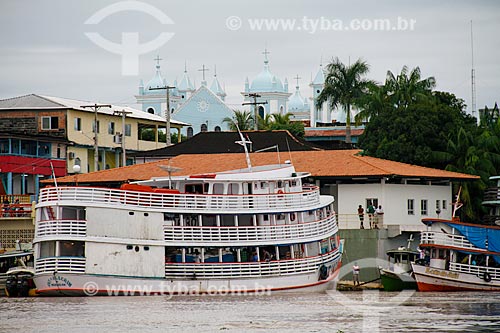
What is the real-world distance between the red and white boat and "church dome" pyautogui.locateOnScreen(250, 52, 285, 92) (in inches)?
3897

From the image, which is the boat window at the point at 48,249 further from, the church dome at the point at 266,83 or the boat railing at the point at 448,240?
the church dome at the point at 266,83

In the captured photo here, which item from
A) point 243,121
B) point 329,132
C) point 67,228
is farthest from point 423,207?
point 329,132

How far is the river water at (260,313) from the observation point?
34219 mm

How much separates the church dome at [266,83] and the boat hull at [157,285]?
10122cm

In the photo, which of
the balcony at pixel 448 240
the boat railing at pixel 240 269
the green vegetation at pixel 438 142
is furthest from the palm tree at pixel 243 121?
the boat railing at pixel 240 269

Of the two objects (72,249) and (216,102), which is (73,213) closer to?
(72,249)

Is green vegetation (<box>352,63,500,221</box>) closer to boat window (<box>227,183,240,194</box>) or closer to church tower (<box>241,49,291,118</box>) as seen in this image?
boat window (<box>227,183,240,194</box>)

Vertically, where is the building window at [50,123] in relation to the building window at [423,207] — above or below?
above

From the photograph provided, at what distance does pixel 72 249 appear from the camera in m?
42.8

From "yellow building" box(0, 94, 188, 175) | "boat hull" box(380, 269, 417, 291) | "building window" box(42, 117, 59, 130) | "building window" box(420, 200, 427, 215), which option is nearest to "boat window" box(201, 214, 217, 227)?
"boat hull" box(380, 269, 417, 291)

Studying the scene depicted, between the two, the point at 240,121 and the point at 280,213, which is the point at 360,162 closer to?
the point at 280,213

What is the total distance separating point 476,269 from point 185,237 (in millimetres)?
11662

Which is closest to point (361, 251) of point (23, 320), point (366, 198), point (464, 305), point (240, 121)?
point (366, 198)

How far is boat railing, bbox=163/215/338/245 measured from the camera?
4375cm
